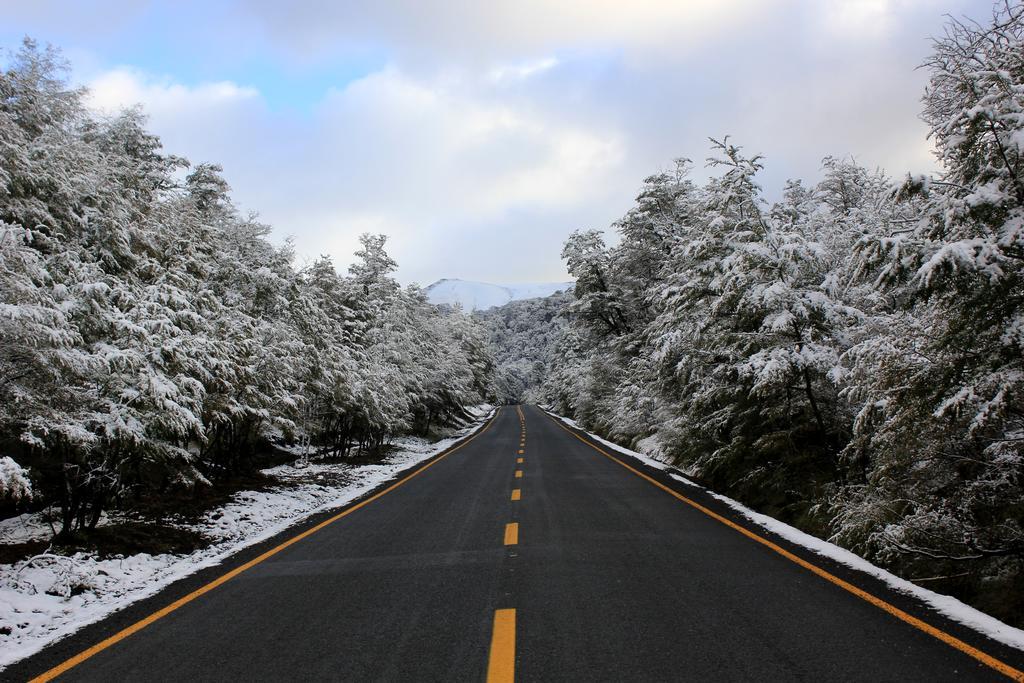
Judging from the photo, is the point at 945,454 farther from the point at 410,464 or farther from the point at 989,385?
the point at 410,464

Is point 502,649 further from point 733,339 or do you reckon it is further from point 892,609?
point 733,339

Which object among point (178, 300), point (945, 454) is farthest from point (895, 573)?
point (178, 300)

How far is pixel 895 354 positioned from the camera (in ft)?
18.1

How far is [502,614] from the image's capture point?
4.76 metres

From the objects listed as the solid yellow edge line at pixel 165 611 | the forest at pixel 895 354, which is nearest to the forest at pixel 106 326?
the solid yellow edge line at pixel 165 611

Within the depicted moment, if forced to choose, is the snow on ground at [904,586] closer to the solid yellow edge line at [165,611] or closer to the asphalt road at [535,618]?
the asphalt road at [535,618]

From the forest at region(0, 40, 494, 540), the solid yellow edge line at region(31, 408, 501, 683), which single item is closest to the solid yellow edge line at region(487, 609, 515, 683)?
the solid yellow edge line at region(31, 408, 501, 683)

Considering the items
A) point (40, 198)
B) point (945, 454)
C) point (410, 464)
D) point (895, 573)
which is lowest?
point (410, 464)

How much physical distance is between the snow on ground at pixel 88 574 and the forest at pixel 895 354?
764 cm

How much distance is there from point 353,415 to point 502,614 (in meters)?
16.9

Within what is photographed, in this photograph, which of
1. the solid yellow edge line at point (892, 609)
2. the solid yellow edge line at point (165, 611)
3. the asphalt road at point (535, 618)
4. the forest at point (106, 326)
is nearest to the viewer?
the solid yellow edge line at point (892, 609)

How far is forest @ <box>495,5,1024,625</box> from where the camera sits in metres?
4.67

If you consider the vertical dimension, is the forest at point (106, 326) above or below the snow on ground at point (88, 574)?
above

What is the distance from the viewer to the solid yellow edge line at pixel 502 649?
363 cm
